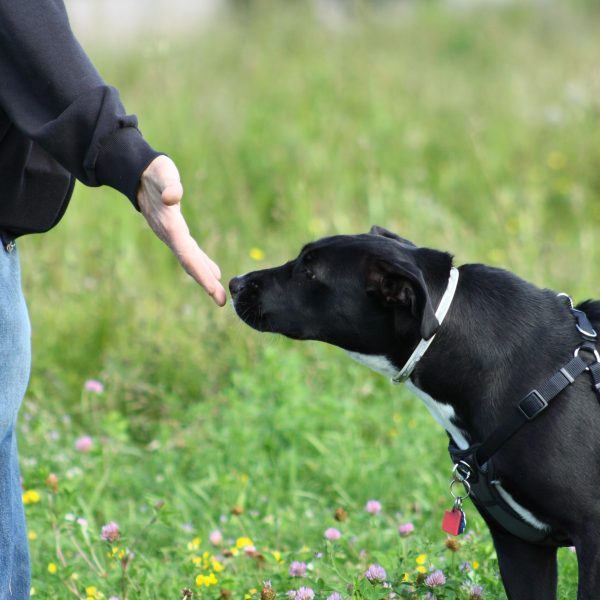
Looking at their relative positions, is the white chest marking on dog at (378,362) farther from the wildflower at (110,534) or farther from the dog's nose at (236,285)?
the wildflower at (110,534)

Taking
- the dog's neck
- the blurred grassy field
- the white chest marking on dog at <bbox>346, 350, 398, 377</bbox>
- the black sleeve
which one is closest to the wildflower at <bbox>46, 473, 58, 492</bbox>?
the blurred grassy field

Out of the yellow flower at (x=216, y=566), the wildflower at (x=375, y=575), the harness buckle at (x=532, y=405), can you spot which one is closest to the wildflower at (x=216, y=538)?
the yellow flower at (x=216, y=566)

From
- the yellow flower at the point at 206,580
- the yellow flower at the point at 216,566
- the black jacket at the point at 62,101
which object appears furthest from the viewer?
the yellow flower at the point at 216,566

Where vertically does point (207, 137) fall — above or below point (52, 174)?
below

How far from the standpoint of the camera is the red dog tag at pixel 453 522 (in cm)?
255

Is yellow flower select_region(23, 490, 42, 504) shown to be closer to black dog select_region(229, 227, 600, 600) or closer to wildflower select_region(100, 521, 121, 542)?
wildflower select_region(100, 521, 121, 542)

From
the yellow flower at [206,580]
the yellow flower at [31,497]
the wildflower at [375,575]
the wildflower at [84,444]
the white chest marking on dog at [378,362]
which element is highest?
the white chest marking on dog at [378,362]

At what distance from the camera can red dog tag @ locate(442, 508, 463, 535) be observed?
8.38 ft

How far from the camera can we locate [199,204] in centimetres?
554

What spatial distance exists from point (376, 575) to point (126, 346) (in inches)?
98.2

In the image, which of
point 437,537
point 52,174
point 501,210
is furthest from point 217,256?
point 52,174

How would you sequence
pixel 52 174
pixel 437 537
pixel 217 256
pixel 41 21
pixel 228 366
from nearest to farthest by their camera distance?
1. pixel 41 21
2. pixel 52 174
3. pixel 437 537
4. pixel 228 366
5. pixel 217 256

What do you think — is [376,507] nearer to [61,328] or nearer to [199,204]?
[61,328]

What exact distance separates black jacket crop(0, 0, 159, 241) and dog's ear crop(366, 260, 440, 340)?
68 centimetres
